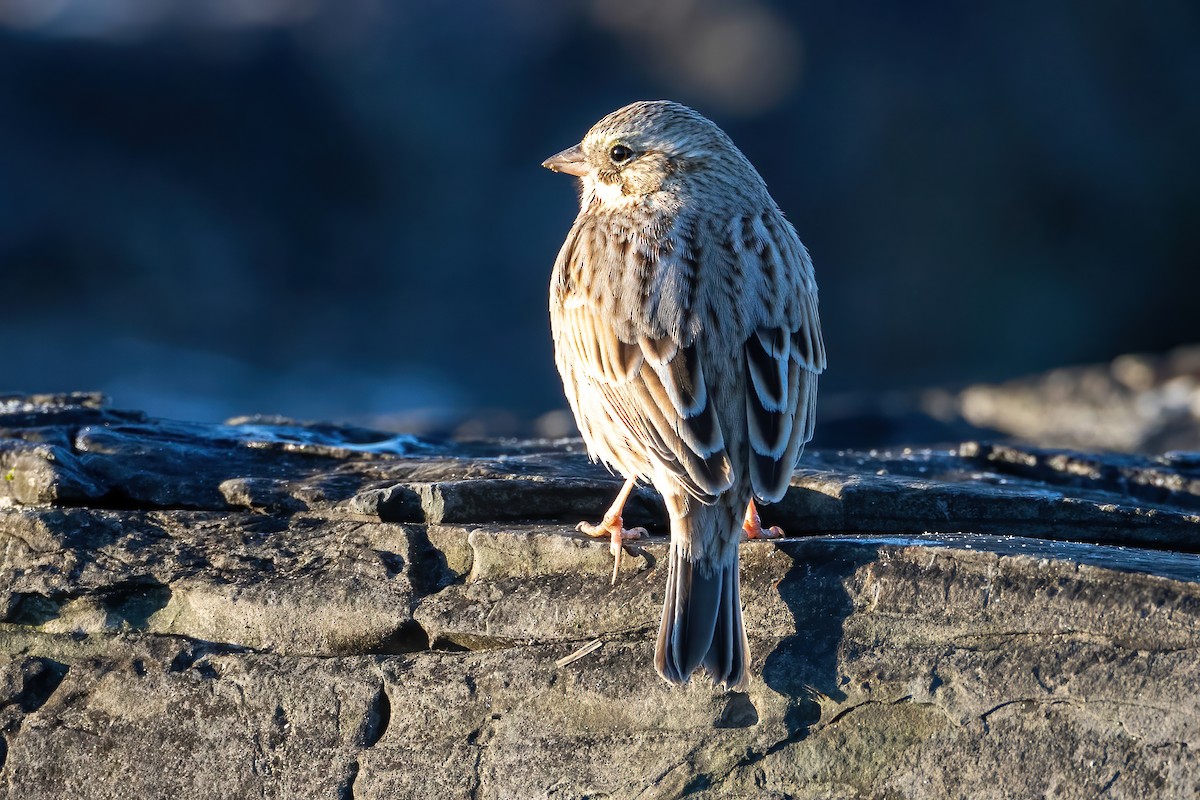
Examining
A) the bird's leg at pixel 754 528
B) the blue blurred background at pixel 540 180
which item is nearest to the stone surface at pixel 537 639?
the bird's leg at pixel 754 528

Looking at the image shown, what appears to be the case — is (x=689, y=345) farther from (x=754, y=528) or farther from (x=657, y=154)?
(x=657, y=154)

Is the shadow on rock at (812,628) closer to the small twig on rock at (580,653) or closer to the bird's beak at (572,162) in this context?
the small twig on rock at (580,653)

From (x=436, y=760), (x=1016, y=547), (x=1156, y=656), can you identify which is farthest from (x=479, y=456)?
(x=1156, y=656)

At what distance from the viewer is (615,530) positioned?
4.30 m

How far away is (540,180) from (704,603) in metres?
14.4

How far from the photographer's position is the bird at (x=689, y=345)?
3955 millimetres

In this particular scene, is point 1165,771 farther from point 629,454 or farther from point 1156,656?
point 629,454

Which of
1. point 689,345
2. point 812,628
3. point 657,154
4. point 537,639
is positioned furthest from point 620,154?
point 812,628

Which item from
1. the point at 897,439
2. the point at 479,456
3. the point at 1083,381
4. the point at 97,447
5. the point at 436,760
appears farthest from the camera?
the point at 1083,381

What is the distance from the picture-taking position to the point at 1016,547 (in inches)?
159

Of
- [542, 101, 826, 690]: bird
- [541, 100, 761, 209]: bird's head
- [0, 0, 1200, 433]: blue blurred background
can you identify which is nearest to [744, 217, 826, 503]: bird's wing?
[542, 101, 826, 690]: bird

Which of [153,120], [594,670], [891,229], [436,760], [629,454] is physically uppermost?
[153,120]

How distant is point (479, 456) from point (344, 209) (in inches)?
517

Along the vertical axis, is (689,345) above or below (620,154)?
below
